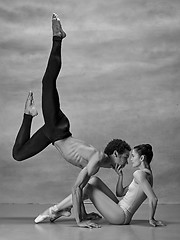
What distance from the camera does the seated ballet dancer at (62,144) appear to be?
4.71 m

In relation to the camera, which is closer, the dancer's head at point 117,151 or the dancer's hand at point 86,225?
the dancer's hand at point 86,225

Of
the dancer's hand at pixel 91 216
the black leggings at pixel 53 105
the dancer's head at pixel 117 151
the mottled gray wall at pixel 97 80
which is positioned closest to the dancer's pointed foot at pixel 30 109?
the black leggings at pixel 53 105

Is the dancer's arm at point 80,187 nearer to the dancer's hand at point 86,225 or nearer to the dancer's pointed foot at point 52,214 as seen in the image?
the dancer's hand at point 86,225

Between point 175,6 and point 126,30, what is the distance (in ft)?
2.50

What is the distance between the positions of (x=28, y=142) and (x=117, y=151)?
977mm

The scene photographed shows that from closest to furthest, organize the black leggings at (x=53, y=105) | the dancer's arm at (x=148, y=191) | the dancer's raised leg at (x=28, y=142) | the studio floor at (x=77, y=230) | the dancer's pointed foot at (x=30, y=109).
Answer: the studio floor at (x=77, y=230) < the dancer's arm at (x=148, y=191) < the black leggings at (x=53, y=105) < the dancer's raised leg at (x=28, y=142) < the dancer's pointed foot at (x=30, y=109)

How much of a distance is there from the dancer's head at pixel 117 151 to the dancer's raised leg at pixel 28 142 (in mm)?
692

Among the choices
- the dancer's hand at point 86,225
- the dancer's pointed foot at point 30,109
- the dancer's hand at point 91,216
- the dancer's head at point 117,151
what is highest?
the dancer's pointed foot at point 30,109

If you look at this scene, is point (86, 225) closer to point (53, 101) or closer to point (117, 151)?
point (117, 151)

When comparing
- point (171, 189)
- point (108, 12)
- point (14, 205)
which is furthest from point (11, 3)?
point (171, 189)

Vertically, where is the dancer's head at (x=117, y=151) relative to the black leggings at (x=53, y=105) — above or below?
Result: below

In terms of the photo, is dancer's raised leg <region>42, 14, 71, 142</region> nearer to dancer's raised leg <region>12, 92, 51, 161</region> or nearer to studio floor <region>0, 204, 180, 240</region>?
dancer's raised leg <region>12, 92, 51, 161</region>

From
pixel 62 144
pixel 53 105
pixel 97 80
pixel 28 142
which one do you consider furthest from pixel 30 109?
pixel 97 80

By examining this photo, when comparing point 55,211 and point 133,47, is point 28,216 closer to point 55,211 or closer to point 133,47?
point 55,211
